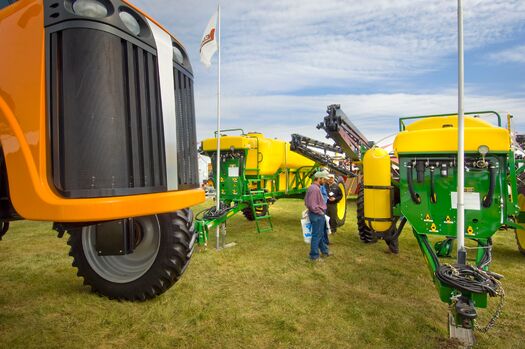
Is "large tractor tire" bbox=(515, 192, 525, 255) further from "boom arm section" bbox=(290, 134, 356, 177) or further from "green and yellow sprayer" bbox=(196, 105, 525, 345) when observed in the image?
"boom arm section" bbox=(290, 134, 356, 177)

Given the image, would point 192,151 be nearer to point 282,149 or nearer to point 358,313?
point 358,313

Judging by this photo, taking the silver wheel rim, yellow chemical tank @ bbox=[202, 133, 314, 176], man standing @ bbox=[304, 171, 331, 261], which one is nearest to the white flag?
yellow chemical tank @ bbox=[202, 133, 314, 176]

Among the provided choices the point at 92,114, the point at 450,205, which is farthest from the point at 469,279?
the point at 92,114

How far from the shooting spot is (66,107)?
184 cm

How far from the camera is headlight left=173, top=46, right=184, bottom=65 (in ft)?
8.06

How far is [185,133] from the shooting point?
8.38 ft

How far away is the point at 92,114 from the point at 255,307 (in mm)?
2856

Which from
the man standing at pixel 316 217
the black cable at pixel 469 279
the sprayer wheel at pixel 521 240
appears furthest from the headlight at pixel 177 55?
the sprayer wheel at pixel 521 240

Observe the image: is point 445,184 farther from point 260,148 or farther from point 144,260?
point 260,148

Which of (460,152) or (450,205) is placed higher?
(460,152)

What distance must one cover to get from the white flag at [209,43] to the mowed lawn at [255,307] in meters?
4.10

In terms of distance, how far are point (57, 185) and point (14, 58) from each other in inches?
32.5

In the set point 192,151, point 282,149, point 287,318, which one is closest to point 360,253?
point 287,318

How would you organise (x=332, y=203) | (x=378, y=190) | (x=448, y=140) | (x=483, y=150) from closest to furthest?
(x=483, y=150)
(x=448, y=140)
(x=378, y=190)
(x=332, y=203)
